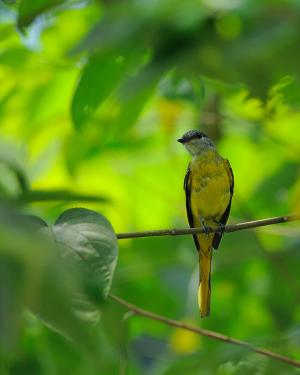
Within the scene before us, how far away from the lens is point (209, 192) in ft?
18.9

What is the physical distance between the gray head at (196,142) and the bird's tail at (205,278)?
2.92 ft

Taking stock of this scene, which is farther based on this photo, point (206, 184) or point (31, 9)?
point (206, 184)

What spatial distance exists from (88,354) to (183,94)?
2.64 metres

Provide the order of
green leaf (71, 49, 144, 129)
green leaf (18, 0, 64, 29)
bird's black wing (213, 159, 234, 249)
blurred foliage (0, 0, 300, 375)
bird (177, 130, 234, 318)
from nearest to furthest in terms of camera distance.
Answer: blurred foliage (0, 0, 300, 375) < green leaf (18, 0, 64, 29) < green leaf (71, 49, 144, 129) < bird's black wing (213, 159, 234, 249) < bird (177, 130, 234, 318)

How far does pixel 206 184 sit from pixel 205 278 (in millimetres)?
1148

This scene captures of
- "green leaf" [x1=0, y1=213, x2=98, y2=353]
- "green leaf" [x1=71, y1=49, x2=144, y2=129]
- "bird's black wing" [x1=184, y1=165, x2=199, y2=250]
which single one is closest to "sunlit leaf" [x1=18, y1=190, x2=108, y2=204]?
"green leaf" [x1=0, y1=213, x2=98, y2=353]

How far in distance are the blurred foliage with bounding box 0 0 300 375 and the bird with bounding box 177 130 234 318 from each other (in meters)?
0.15

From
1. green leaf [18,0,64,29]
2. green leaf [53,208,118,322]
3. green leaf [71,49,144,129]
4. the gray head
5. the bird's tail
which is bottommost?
the bird's tail

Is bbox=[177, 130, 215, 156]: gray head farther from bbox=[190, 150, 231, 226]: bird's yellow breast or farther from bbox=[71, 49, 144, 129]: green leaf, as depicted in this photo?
bbox=[71, 49, 144, 129]: green leaf

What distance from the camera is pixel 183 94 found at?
3479 millimetres

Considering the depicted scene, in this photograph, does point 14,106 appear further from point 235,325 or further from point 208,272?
point 235,325

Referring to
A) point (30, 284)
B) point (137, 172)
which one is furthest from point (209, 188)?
point (30, 284)

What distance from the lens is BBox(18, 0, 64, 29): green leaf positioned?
57.1 inches

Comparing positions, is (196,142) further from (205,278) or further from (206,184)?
(205,278)
